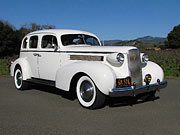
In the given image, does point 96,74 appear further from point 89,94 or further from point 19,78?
point 19,78

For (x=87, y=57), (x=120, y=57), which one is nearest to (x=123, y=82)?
(x=120, y=57)

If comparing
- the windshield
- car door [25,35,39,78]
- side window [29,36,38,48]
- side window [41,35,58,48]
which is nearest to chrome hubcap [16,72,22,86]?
car door [25,35,39,78]

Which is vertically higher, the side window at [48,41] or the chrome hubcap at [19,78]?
the side window at [48,41]

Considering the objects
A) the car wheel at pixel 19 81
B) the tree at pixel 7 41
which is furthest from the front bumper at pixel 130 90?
the tree at pixel 7 41

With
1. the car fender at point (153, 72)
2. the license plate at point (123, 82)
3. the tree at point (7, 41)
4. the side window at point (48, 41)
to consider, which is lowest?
the license plate at point (123, 82)

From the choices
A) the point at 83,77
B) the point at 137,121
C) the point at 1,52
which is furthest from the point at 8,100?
the point at 1,52

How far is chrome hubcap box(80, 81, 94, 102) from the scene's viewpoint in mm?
5070

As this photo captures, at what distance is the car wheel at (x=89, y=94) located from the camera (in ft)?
16.0

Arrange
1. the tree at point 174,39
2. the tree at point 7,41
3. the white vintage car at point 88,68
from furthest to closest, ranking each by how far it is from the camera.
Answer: the tree at point 174,39
the tree at point 7,41
the white vintage car at point 88,68

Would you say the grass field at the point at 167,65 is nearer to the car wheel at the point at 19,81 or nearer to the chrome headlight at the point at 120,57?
the car wheel at the point at 19,81

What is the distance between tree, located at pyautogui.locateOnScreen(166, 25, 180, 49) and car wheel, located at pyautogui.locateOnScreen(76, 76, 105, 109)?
51406mm

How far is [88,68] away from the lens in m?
4.92

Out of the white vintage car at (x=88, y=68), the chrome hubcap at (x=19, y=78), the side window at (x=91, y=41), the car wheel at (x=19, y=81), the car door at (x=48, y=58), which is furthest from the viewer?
the chrome hubcap at (x=19, y=78)

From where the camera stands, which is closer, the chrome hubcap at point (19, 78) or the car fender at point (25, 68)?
the car fender at point (25, 68)
